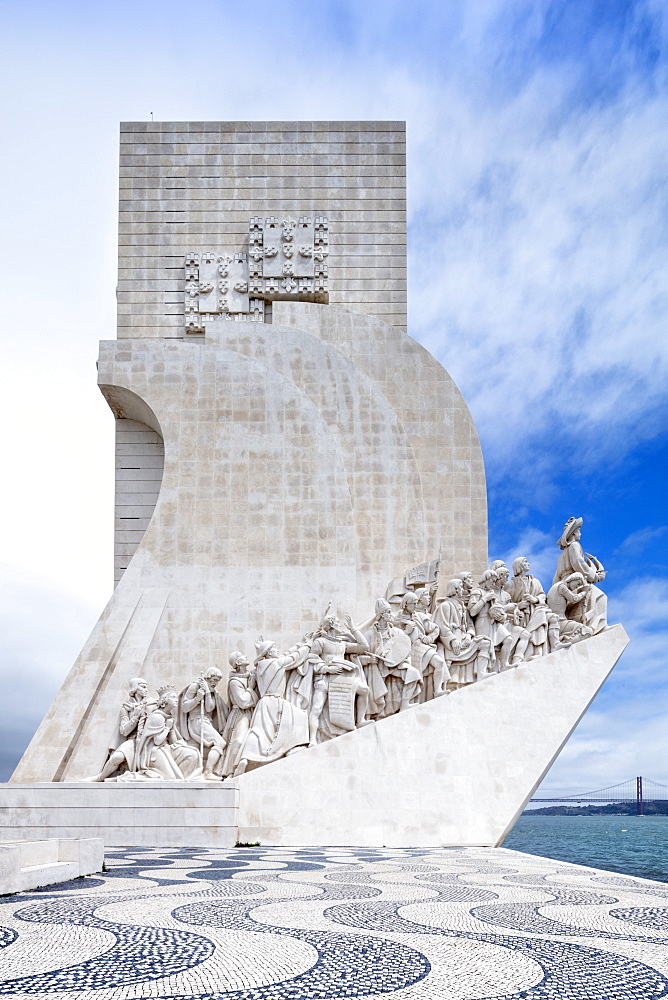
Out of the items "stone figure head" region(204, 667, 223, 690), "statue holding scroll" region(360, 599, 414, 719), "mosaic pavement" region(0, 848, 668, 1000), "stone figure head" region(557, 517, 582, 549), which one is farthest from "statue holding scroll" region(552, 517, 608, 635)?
"mosaic pavement" region(0, 848, 668, 1000)

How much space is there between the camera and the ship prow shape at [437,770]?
9.86 m

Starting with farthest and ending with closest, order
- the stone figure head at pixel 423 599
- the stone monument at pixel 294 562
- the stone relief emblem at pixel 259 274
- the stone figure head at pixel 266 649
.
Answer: the stone relief emblem at pixel 259 274
the stone figure head at pixel 423 599
the stone figure head at pixel 266 649
the stone monument at pixel 294 562

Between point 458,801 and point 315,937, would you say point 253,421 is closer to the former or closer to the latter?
point 458,801

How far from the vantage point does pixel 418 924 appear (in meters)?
3.89

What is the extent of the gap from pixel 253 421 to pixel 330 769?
4.82 m

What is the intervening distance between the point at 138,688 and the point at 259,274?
630 cm

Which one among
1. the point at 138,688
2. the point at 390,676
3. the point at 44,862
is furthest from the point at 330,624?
the point at 44,862

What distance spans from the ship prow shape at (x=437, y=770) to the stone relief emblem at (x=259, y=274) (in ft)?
20.8

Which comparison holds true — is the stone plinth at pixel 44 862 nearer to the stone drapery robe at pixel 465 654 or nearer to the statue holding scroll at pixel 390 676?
the statue holding scroll at pixel 390 676

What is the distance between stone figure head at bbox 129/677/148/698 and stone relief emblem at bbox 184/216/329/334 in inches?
214

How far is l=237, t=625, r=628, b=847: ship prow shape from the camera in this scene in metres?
9.86

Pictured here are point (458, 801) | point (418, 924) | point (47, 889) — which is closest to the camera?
point (418, 924)

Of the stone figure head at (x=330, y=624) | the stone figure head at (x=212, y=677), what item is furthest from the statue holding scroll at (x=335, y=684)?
the stone figure head at (x=212, y=677)

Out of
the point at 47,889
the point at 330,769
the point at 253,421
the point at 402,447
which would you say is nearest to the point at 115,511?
the point at 253,421
